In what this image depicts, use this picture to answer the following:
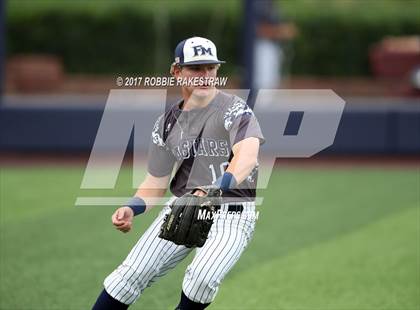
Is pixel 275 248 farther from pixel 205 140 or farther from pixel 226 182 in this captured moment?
pixel 226 182

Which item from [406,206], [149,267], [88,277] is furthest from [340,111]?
[149,267]

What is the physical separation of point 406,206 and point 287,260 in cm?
323

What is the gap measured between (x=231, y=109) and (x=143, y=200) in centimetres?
77

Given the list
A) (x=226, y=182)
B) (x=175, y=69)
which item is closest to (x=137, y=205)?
(x=226, y=182)

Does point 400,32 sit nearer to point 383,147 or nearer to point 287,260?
point 383,147

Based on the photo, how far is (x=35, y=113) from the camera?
15203 mm

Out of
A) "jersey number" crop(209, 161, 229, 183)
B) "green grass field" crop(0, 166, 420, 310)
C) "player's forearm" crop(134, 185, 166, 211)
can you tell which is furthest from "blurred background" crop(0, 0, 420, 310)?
"jersey number" crop(209, 161, 229, 183)

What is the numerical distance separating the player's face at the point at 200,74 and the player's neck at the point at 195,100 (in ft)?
0.14

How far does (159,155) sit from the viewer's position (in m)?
5.73

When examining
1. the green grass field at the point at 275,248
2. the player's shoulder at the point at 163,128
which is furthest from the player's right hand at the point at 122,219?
the green grass field at the point at 275,248

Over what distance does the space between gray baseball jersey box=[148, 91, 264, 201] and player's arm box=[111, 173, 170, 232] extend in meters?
0.10

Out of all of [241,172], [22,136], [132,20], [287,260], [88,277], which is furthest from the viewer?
[132,20]

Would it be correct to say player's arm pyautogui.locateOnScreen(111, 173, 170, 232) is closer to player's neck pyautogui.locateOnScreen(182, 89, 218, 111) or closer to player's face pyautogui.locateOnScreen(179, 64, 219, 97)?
player's neck pyautogui.locateOnScreen(182, 89, 218, 111)

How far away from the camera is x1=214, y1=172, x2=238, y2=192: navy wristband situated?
16.8 ft
